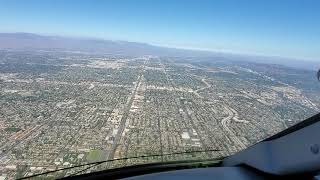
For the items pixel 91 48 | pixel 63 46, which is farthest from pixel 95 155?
pixel 91 48

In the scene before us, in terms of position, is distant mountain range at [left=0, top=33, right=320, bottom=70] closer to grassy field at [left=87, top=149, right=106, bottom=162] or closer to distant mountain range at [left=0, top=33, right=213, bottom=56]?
distant mountain range at [left=0, top=33, right=213, bottom=56]

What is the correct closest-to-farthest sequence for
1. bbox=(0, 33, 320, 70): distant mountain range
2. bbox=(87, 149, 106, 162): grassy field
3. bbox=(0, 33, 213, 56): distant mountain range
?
bbox=(87, 149, 106, 162): grassy field → bbox=(0, 33, 320, 70): distant mountain range → bbox=(0, 33, 213, 56): distant mountain range

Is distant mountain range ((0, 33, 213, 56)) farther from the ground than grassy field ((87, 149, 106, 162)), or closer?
closer

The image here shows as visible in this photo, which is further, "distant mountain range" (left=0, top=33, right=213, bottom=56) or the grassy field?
"distant mountain range" (left=0, top=33, right=213, bottom=56)

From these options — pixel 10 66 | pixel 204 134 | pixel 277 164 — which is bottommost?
pixel 10 66

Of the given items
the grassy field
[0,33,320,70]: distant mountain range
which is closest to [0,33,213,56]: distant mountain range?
[0,33,320,70]: distant mountain range

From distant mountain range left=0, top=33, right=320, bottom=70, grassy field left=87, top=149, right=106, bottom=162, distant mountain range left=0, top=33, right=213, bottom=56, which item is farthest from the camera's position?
distant mountain range left=0, top=33, right=213, bottom=56

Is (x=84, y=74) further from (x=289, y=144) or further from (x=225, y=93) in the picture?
(x=289, y=144)

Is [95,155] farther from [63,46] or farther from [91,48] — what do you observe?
[91,48]

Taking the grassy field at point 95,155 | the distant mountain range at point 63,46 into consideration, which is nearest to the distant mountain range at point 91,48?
the distant mountain range at point 63,46

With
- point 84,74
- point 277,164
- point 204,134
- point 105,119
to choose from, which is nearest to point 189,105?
point 105,119

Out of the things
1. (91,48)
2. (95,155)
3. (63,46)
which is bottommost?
(91,48)
